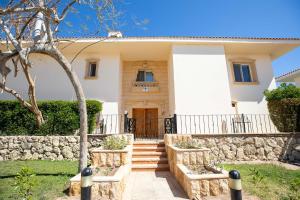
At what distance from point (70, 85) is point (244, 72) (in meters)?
11.0

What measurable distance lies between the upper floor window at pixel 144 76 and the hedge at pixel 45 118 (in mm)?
5273

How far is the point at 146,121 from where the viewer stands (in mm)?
11727

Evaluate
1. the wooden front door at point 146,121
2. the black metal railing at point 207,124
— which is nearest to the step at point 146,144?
the black metal railing at point 207,124

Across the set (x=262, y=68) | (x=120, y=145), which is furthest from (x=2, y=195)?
(x=262, y=68)

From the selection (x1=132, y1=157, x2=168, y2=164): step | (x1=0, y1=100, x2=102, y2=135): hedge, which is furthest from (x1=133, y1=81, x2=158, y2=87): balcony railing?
(x1=132, y1=157, x2=168, y2=164): step

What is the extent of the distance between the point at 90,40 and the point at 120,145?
7337 millimetres

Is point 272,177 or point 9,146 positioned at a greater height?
point 9,146

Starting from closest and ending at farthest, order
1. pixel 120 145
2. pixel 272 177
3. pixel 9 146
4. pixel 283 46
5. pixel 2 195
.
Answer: pixel 2 195
pixel 272 177
pixel 120 145
pixel 9 146
pixel 283 46

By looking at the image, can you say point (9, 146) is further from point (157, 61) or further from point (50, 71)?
point (157, 61)

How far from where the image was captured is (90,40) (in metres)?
→ 10.1

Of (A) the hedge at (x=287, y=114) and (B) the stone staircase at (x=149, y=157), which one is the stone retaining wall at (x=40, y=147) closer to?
(B) the stone staircase at (x=149, y=157)

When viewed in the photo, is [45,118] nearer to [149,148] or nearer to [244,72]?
[149,148]

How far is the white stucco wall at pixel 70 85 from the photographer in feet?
33.4

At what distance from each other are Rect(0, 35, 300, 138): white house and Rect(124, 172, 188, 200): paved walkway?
175 inches
